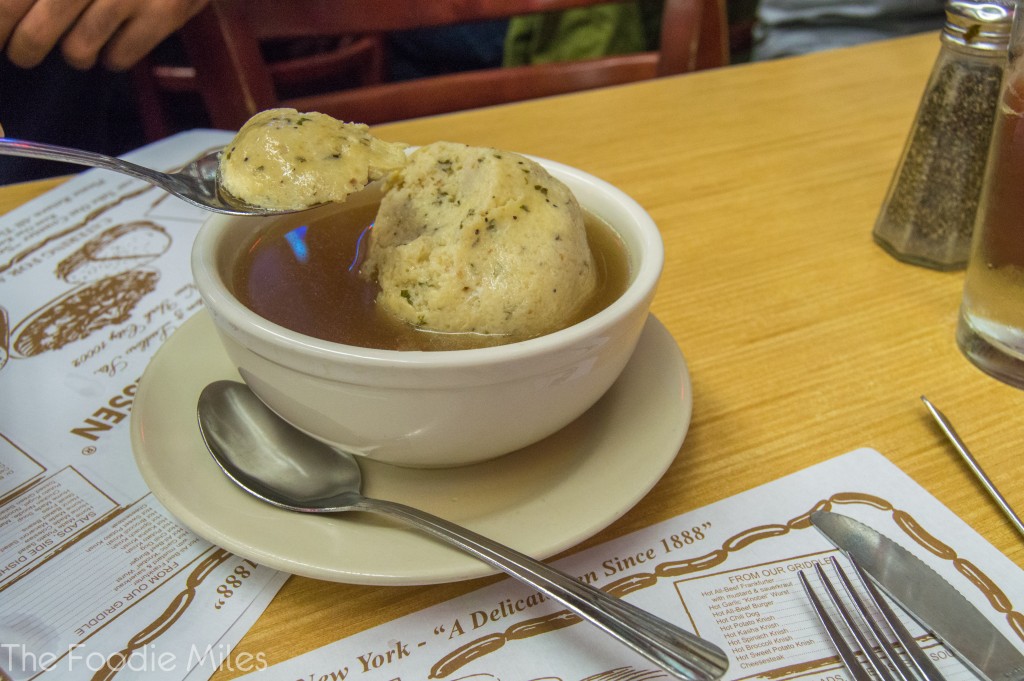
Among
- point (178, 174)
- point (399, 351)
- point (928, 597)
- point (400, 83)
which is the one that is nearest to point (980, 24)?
point (928, 597)

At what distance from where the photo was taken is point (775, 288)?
104cm

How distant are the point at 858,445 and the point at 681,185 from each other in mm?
644

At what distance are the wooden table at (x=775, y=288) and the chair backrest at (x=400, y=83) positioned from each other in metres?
0.16

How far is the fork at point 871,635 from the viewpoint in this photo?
532 millimetres

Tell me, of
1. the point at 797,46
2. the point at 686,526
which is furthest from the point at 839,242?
the point at 797,46

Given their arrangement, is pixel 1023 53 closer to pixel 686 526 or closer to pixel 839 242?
pixel 839 242

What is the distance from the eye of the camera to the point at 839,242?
44.6 inches

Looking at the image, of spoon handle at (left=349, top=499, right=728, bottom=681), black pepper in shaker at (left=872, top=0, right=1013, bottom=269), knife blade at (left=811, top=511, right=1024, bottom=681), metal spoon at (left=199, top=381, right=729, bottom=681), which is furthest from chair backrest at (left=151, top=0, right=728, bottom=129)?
knife blade at (left=811, top=511, right=1024, bottom=681)

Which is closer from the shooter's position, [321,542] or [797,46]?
[321,542]

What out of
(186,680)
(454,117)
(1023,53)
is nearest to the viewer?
(186,680)

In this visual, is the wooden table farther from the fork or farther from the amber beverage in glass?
the fork

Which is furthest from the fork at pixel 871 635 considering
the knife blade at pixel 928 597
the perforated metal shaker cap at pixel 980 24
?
the perforated metal shaker cap at pixel 980 24

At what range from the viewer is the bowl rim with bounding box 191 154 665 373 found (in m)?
0.57

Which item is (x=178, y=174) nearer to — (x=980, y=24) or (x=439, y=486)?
(x=439, y=486)
